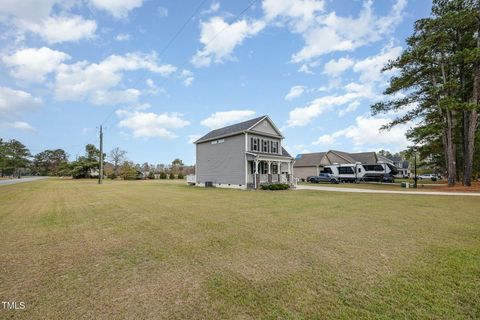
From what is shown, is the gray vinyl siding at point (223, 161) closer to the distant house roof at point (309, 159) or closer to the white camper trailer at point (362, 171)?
the white camper trailer at point (362, 171)

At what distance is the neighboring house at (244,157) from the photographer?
71.9 feet

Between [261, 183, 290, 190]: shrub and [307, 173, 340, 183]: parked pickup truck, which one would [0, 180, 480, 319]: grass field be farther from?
[307, 173, 340, 183]: parked pickup truck

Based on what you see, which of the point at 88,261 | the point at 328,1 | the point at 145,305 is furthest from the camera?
the point at 328,1

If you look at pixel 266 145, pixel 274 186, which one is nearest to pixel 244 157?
pixel 274 186

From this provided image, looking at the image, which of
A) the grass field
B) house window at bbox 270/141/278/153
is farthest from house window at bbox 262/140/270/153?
the grass field

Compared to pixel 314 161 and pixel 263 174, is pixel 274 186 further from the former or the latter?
pixel 314 161

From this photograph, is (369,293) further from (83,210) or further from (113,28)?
(113,28)

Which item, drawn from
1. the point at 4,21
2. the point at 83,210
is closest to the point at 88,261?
the point at 83,210

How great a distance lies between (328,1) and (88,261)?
12.6 meters

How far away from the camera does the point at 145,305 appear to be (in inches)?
114

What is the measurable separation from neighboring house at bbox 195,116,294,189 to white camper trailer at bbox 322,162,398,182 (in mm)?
15182

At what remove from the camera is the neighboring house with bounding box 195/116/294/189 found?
71.9 ft

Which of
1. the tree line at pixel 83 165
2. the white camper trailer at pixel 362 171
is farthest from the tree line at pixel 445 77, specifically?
the tree line at pixel 83 165

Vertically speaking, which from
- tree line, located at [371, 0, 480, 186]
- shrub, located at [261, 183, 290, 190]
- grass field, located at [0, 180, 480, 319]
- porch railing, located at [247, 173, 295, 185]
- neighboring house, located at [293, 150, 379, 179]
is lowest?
grass field, located at [0, 180, 480, 319]
